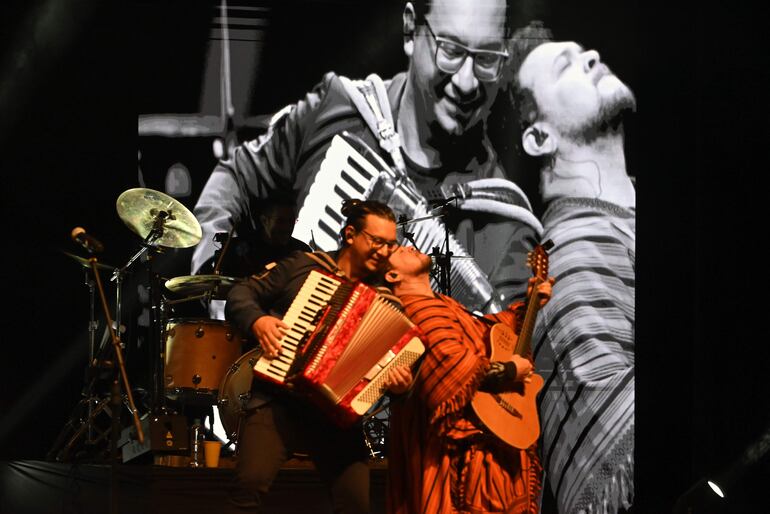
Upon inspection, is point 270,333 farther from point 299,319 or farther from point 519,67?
point 519,67

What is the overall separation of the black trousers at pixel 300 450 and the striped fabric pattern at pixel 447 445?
1.19ft

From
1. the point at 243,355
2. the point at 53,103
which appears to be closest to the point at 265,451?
the point at 243,355

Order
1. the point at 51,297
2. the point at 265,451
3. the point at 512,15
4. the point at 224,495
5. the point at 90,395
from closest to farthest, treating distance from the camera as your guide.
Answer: the point at 265,451 < the point at 224,495 < the point at 90,395 < the point at 51,297 < the point at 512,15

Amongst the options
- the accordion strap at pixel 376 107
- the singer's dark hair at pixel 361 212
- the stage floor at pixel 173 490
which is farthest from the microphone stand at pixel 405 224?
the singer's dark hair at pixel 361 212

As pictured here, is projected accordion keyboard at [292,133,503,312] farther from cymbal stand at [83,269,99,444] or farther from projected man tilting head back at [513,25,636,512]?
cymbal stand at [83,269,99,444]

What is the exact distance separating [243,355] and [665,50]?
369 cm

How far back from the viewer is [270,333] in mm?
3549

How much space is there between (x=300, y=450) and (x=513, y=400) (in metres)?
0.93

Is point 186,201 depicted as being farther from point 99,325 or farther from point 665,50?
point 665,50

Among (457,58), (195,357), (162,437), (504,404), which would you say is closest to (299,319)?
(504,404)

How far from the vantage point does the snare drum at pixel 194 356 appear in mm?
6453

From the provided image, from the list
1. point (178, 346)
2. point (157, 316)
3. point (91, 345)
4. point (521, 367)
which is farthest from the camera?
point (178, 346)

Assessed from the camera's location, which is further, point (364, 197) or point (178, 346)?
point (364, 197)

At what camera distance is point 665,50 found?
736 centimetres
